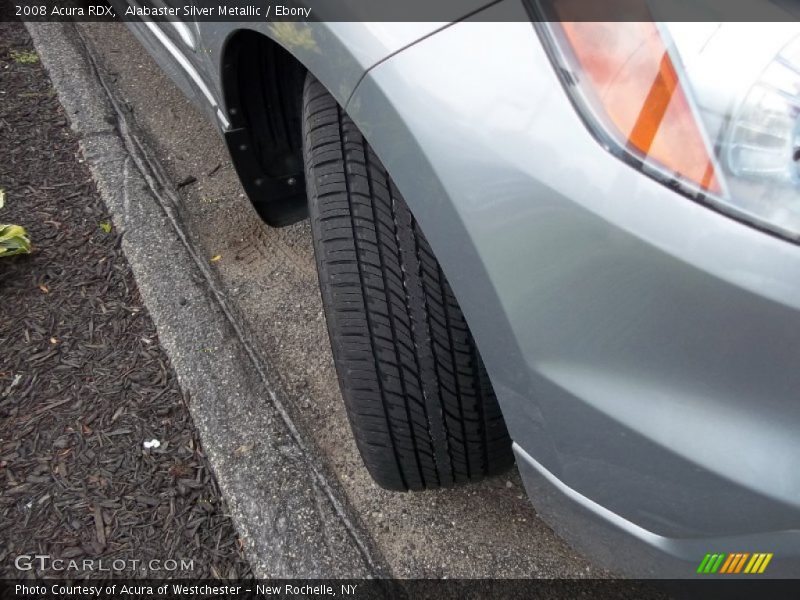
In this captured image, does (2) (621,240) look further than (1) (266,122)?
No

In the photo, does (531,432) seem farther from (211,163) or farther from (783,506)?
(211,163)

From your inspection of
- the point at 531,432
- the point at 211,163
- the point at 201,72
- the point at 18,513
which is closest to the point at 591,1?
the point at 531,432

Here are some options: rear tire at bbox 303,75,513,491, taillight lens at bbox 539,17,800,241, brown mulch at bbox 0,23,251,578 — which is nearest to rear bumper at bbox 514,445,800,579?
rear tire at bbox 303,75,513,491

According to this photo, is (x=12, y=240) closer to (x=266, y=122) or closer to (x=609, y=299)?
(x=266, y=122)

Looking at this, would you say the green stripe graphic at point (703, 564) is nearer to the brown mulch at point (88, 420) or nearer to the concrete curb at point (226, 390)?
the concrete curb at point (226, 390)

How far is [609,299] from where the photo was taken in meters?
0.88

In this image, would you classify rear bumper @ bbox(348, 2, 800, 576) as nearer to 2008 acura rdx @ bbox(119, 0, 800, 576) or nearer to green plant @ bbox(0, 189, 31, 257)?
2008 acura rdx @ bbox(119, 0, 800, 576)

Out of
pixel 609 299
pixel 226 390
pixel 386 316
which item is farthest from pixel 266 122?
pixel 609 299

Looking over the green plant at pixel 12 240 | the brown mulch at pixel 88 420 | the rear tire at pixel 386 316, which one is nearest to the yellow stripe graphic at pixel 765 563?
the rear tire at pixel 386 316

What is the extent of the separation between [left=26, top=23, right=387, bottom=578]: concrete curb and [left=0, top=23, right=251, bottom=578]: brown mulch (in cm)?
5

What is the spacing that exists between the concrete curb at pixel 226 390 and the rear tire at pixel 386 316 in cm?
34

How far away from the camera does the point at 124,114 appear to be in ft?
10.1

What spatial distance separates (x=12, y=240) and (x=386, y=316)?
64.0 inches

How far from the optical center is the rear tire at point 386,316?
129 centimetres
